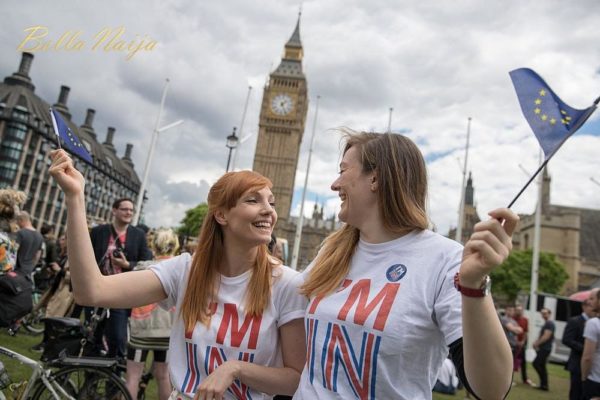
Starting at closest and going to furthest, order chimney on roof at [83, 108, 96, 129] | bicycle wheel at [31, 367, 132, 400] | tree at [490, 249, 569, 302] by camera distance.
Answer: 1. bicycle wheel at [31, 367, 132, 400]
2. tree at [490, 249, 569, 302]
3. chimney on roof at [83, 108, 96, 129]

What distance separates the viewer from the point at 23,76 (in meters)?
69.2

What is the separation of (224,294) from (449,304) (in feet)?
3.51

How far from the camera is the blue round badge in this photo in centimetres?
170

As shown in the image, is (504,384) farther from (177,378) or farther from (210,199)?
(210,199)

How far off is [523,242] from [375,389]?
63.6 m

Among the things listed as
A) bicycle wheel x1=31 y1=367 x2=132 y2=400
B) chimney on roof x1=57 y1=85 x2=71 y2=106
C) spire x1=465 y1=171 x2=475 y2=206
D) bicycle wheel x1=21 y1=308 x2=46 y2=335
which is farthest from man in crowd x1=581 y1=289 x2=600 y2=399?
spire x1=465 y1=171 x2=475 y2=206

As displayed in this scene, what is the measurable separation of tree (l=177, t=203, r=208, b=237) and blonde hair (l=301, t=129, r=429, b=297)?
72.7 metres

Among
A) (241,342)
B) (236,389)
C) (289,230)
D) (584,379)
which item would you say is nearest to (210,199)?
(241,342)

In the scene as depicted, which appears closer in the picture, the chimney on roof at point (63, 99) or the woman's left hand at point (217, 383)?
the woman's left hand at point (217, 383)

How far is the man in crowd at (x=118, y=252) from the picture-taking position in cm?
519

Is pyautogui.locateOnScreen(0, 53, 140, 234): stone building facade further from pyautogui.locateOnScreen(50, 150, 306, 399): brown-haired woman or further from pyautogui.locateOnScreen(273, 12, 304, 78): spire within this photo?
pyautogui.locateOnScreen(50, 150, 306, 399): brown-haired woman

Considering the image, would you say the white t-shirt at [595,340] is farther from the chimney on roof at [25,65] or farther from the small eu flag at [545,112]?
the chimney on roof at [25,65]

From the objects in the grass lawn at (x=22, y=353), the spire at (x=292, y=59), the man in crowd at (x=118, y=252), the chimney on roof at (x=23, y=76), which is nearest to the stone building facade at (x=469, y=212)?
the spire at (x=292, y=59)

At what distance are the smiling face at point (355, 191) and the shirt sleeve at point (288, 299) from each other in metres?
0.39
